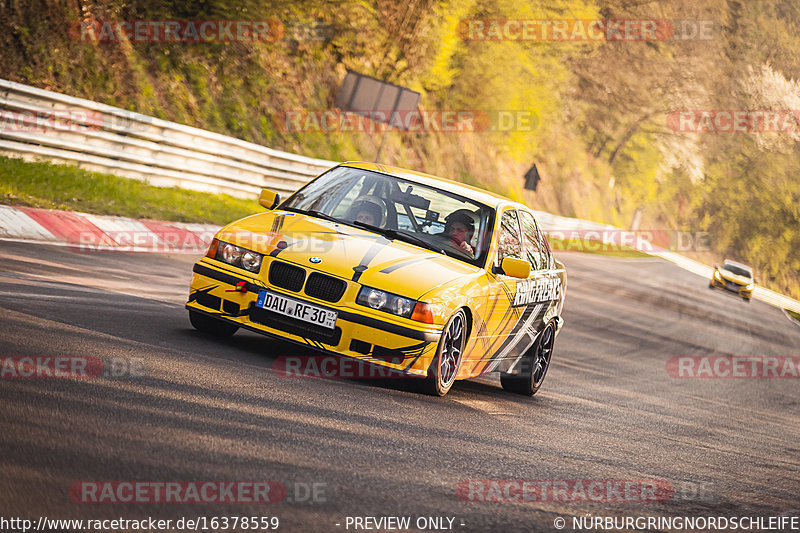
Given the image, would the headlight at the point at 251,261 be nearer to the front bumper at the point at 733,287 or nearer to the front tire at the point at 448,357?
the front tire at the point at 448,357

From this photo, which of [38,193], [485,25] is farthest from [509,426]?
[485,25]

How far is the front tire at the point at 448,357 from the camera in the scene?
24.6 feet

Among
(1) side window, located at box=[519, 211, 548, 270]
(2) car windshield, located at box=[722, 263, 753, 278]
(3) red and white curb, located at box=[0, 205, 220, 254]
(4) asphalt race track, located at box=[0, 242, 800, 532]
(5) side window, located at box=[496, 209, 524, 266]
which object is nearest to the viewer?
(4) asphalt race track, located at box=[0, 242, 800, 532]

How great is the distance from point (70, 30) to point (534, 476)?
1537 cm

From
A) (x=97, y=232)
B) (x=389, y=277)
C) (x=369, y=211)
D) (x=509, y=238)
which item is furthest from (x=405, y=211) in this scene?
(x=97, y=232)

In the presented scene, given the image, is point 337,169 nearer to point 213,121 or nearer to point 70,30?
point 70,30

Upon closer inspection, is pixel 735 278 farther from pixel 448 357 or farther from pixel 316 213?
pixel 448 357

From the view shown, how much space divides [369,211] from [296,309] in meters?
1.51

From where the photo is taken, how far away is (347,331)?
720 cm

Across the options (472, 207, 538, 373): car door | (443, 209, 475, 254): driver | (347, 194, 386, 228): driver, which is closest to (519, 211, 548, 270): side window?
(472, 207, 538, 373): car door

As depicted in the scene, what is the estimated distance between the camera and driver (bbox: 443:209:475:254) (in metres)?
8.43

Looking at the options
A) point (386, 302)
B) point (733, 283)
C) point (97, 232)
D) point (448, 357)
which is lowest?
point (733, 283)

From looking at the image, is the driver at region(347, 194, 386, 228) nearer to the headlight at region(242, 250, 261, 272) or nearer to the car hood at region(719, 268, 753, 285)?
the headlight at region(242, 250, 261, 272)

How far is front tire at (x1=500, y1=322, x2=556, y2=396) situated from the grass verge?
266 inches
